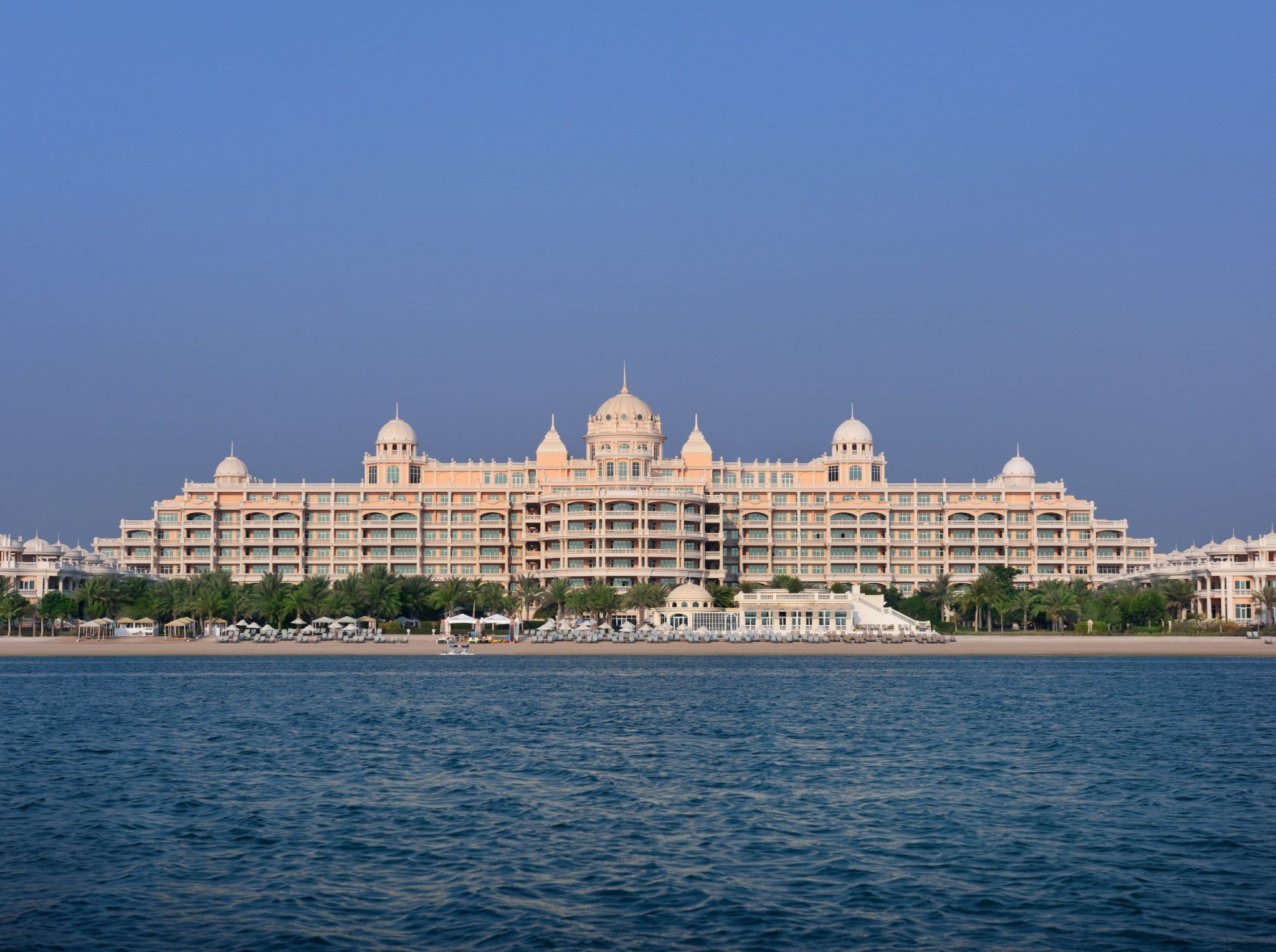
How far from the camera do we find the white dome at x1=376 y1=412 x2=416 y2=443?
17488 centimetres

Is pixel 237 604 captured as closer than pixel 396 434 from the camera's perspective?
Yes

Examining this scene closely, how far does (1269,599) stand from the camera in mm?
135250

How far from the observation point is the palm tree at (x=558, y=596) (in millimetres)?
140500

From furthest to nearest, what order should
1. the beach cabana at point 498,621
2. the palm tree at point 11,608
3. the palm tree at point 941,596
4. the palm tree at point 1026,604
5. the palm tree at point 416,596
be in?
1. the palm tree at point 941,596
2. the palm tree at point 416,596
3. the palm tree at point 1026,604
4. the palm tree at point 11,608
5. the beach cabana at point 498,621

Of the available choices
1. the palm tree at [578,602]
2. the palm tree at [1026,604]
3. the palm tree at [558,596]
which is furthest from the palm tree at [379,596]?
the palm tree at [1026,604]

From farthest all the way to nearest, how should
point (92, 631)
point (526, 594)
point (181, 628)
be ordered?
1. point (526, 594)
2. point (181, 628)
3. point (92, 631)

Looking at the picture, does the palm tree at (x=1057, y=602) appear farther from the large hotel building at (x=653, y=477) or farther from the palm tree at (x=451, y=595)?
the palm tree at (x=451, y=595)

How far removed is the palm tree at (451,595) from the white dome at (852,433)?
5191 cm

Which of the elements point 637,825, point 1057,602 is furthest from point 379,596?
point 637,825

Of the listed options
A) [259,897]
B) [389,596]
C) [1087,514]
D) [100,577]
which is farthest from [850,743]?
[1087,514]

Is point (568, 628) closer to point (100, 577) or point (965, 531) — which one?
point (100, 577)

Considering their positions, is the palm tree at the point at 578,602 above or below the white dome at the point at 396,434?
below

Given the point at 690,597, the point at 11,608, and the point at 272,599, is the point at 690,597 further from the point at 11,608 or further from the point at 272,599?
the point at 11,608

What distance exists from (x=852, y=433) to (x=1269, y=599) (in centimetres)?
5331
